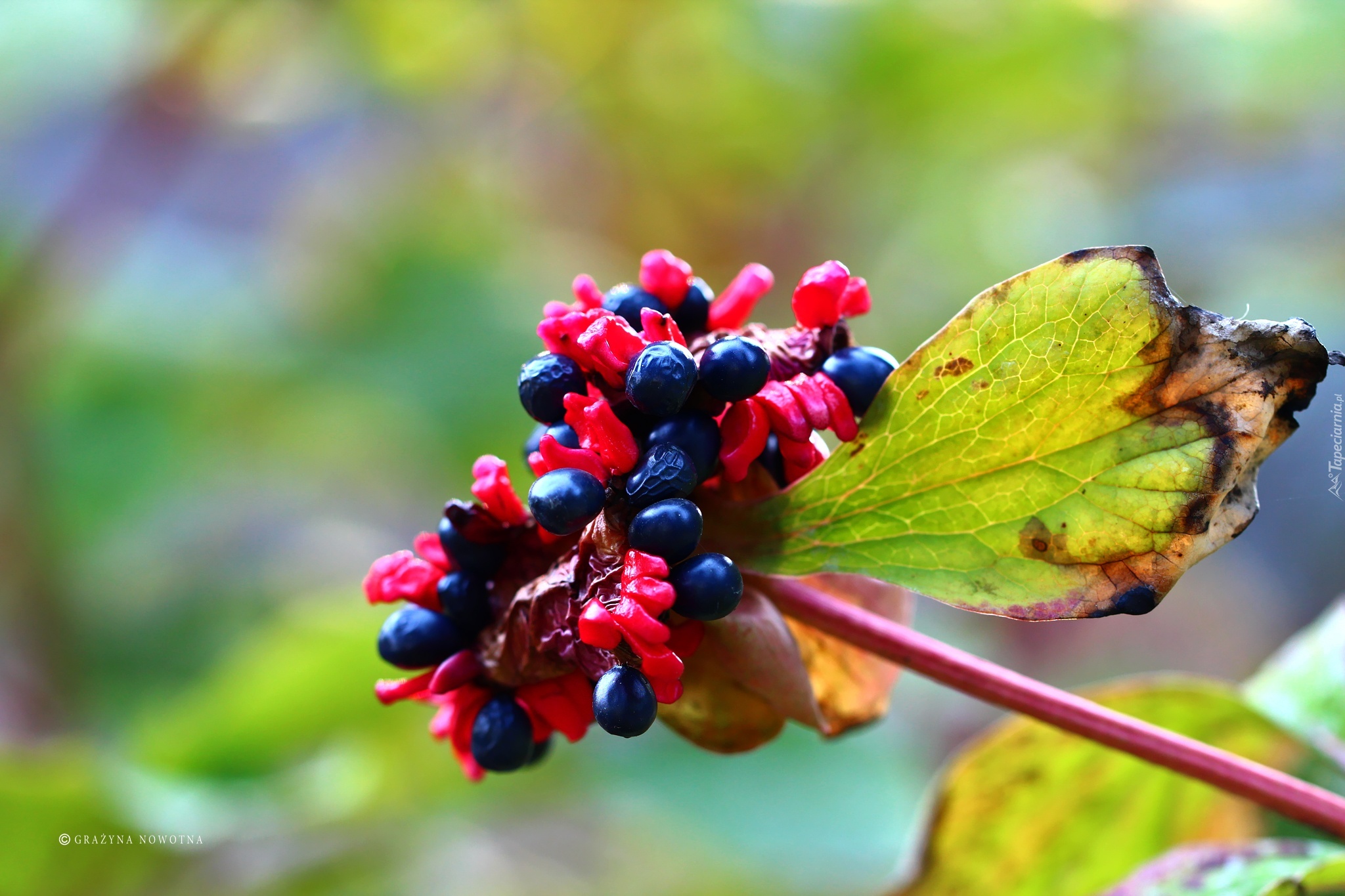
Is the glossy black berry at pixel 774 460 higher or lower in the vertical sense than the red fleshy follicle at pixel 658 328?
lower

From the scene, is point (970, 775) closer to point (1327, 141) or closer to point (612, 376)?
point (612, 376)

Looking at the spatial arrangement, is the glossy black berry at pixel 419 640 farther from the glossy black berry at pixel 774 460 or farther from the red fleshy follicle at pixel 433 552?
the glossy black berry at pixel 774 460

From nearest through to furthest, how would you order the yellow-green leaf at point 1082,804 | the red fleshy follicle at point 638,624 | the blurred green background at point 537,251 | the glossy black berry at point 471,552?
1. the red fleshy follicle at point 638,624
2. the glossy black berry at point 471,552
3. the yellow-green leaf at point 1082,804
4. the blurred green background at point 537,251

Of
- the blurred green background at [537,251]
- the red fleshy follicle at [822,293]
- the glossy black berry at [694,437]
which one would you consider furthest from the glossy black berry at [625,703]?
the blurred green background at [537,251]

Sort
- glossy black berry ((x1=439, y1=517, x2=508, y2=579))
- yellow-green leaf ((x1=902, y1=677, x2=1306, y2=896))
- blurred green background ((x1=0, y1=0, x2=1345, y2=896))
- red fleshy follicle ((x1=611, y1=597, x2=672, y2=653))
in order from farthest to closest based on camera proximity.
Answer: blurred green background ((x1=0, y1=0, x2=1345, y2=896))
yellow-green leaf ((x1=902, y1=677, x2=1306, y2=896))
glossy black berry ((x1=439, y1=517, x2=508, y2=579))
red fleshy follicle ((x1=611, y1=597, x2=672, y2=653))

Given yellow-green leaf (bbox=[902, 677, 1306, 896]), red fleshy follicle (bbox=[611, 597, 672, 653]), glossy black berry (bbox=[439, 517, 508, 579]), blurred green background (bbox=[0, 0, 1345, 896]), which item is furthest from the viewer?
blurred green background (bbox=[0, 0, 1345, 896])

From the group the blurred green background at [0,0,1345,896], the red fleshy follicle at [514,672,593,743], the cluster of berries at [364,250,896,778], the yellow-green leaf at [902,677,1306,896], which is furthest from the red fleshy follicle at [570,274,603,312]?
the blurred green background at [0,0,1345,896]

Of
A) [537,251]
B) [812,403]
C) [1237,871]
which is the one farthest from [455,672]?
[537,251]

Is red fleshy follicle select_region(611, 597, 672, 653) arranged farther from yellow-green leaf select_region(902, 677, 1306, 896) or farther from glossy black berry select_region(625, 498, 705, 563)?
yellow-green leaf select_region(902, 677, 1306, 896)

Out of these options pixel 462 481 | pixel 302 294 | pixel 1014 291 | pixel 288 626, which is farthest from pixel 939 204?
pixel 1014 291
